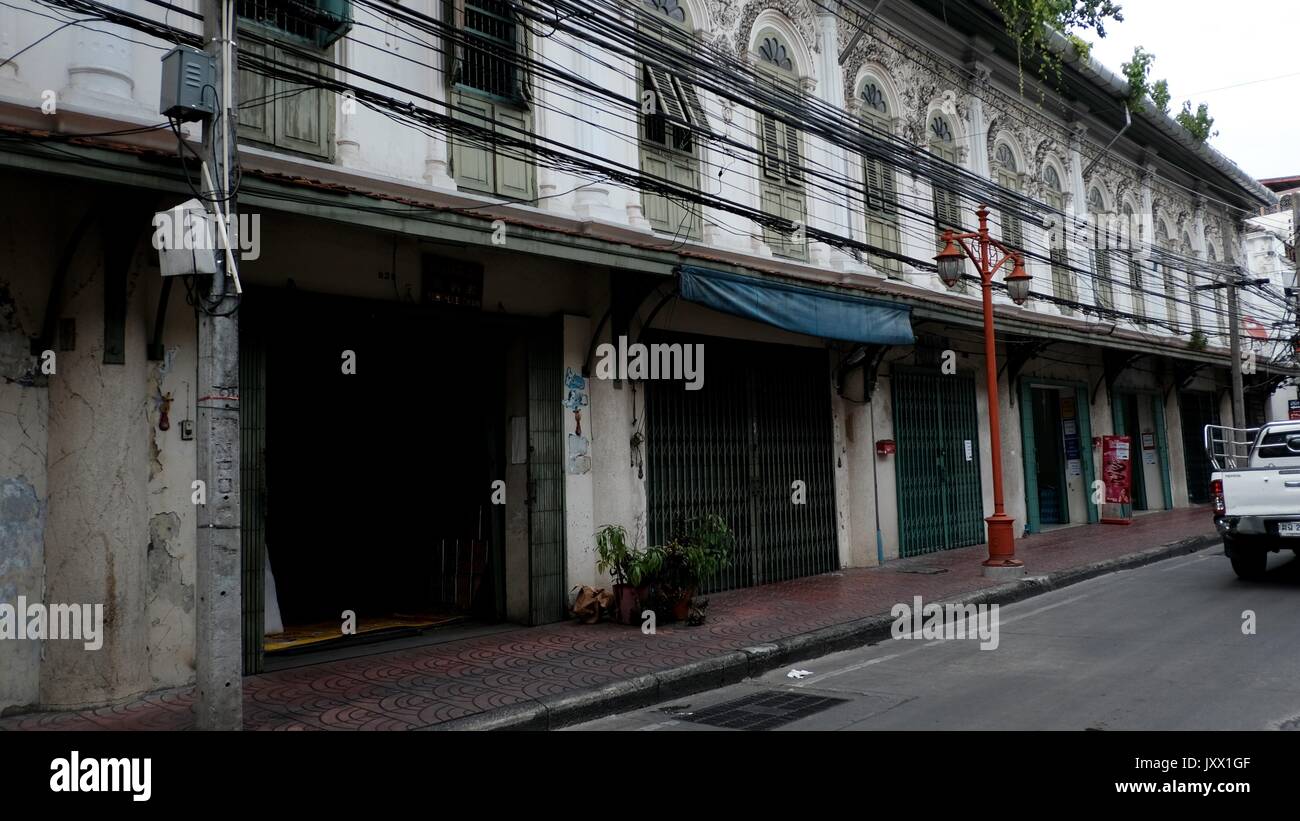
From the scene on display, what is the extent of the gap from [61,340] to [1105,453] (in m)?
19.1

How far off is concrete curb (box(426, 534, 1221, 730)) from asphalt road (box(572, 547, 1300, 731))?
0.10 m

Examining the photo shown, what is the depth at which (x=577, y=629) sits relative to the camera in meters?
8.82

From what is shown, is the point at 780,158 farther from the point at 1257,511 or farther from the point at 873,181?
the point at 1257,511

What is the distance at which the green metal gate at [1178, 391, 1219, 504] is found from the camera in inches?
992

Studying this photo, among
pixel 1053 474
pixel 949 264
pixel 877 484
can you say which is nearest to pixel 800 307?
pixel 949 264

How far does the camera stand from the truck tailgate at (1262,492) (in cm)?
988

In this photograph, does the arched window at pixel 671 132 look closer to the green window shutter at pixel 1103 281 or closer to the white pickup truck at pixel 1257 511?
the white pickup truck at pixel 1257 511

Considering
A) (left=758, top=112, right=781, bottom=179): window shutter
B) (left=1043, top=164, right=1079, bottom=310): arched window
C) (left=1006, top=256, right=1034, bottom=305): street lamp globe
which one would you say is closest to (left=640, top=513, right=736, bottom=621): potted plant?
(left=758, top=112, right=781, bottom=179): window shutter

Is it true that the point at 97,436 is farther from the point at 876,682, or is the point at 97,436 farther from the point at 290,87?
the point at 876,682

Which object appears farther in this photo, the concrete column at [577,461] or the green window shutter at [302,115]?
the concrete column at [577,461]

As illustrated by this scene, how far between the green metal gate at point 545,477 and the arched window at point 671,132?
2.34 metres

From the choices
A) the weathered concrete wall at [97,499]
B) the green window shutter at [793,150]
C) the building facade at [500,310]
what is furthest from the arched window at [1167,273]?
the weathered concrete wall at [97,499]

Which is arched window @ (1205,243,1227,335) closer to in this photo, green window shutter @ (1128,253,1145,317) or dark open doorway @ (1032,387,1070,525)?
green window shutter @ (1128,253,1145,317)

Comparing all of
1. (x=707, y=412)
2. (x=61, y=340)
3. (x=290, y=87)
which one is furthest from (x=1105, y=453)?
(x=61, y=340)
